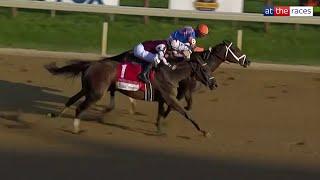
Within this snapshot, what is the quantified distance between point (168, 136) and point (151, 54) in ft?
4.20

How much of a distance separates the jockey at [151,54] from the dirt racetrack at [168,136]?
901mm

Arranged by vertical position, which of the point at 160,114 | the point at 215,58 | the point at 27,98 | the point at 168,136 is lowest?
the point at 168,136

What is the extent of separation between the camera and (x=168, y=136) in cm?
1135

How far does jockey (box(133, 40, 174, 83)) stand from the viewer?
38.0 ft

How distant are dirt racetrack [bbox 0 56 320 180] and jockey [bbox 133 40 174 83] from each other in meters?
0.90

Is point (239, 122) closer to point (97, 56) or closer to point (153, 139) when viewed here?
point (153, 139)

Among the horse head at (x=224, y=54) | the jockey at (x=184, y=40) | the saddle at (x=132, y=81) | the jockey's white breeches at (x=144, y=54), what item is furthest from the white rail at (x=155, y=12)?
the saddle at (x=132, y=81)

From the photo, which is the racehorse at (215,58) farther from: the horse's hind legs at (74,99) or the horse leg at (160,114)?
the horse's hind legs at (74,99)

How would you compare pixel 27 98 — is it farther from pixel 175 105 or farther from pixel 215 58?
pixel 175 105

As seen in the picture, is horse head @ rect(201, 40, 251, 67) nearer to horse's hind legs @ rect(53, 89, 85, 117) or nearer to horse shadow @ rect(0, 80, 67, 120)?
horse's hind legs @ rect(53, 89, 85, 117)

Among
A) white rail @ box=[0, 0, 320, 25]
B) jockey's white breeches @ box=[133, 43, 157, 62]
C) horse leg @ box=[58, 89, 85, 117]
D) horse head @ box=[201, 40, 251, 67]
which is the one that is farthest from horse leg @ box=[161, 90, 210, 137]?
white rail @ box=[0, 0, 320, 25]

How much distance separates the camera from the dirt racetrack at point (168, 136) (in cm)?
905

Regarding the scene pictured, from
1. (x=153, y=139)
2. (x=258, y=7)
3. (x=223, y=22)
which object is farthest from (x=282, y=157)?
(x=258, y=7)

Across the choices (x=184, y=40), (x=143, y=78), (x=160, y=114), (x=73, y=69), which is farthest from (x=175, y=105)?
(x=73, y=69)
